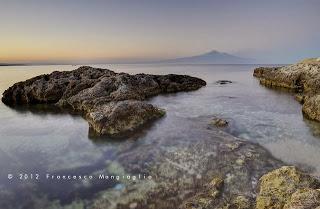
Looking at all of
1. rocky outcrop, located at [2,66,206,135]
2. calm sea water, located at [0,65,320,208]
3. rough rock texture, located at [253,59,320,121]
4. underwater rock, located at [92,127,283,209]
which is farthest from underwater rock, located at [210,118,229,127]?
rough rock texture, located at [253,59,320,121]

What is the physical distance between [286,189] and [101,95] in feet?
65.6

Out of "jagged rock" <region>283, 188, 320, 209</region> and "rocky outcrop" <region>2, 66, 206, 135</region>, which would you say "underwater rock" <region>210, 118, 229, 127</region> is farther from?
"jagged rock" <region>283, 188, 320, 209</region>

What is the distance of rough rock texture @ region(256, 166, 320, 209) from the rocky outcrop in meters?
9.99

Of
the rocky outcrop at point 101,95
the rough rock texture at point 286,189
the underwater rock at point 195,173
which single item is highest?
the rocky outcrop at point 101,95

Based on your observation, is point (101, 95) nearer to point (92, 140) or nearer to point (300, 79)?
point (92, 140)

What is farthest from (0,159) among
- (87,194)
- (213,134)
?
(213,134)

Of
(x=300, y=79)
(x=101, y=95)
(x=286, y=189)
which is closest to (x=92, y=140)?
(x=101, y=95)

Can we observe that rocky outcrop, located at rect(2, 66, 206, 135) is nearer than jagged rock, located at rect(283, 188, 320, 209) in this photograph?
No

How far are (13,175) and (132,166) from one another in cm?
500

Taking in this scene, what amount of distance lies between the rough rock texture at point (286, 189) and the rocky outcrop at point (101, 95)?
9.99 metres

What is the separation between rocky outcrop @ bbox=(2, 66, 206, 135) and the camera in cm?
1966

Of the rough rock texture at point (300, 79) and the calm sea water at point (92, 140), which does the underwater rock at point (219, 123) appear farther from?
the rough rock texture at point (300, 79)

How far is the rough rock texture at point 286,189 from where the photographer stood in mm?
8891

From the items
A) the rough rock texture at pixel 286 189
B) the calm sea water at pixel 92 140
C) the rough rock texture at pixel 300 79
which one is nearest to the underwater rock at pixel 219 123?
the calm sea water at pixel 92 140
